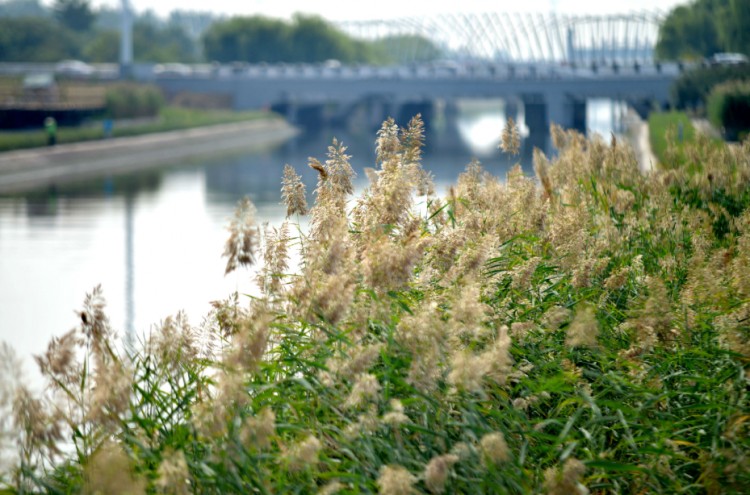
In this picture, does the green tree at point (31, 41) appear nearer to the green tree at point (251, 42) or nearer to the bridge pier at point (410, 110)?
the green tree at point (251, 42)

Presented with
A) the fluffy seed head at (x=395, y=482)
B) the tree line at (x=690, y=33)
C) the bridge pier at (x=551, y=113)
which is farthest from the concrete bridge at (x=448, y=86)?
the fluffy seed head at (x=395, y=482)

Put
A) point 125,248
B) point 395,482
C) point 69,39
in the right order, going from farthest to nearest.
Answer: point 69,39, point 125,248, point 395,482

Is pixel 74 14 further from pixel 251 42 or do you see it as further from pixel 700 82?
pixel 700 82

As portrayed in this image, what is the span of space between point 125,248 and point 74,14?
432ft

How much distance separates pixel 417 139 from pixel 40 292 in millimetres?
12670

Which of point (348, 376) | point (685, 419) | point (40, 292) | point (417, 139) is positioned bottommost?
point (40, 292)

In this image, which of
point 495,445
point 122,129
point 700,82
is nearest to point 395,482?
point 495,445

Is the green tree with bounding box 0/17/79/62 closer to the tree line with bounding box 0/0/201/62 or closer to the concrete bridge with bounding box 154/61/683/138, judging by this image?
the tree line with bounding box 0/0/201/62

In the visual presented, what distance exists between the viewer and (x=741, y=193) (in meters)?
8.63

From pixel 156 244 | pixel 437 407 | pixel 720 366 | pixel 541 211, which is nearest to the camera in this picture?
pixel 437 407

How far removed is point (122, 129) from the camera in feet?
173

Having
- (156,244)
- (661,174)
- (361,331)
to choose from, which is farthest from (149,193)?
(361,331)

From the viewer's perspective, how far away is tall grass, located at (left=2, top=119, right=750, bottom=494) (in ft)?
13.3

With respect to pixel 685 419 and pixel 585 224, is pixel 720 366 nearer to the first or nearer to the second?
pixel 685 419
